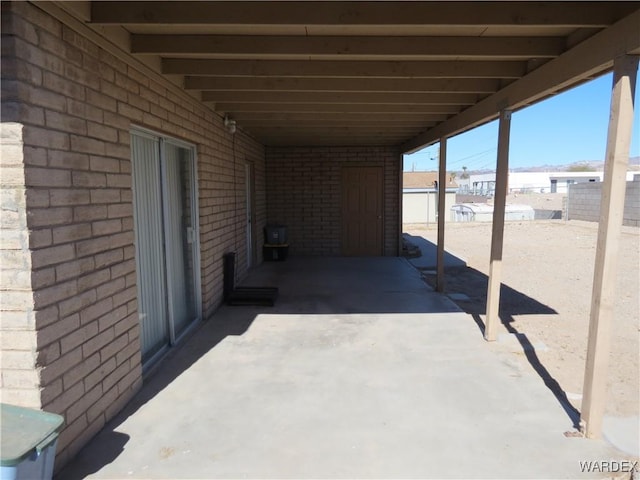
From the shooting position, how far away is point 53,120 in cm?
248

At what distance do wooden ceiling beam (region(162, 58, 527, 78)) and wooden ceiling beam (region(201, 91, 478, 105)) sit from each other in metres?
1.04

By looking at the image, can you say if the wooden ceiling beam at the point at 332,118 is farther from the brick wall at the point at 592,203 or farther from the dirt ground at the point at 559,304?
the brick wall at the point at 592,203

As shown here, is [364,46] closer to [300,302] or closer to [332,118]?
[332,118]

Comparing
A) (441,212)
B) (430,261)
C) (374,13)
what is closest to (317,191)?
(430,261)

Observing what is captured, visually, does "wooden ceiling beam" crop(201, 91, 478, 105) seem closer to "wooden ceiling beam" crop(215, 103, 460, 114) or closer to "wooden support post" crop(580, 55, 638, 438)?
"wooden ceiling beam" crop(215, 103, 460, 114)

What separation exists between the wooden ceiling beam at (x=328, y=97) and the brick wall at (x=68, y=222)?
152cm

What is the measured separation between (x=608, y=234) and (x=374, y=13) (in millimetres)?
2089

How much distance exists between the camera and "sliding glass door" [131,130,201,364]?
3.88 m

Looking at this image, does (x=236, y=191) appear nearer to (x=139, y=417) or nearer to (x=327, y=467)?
(x=139, y=417)

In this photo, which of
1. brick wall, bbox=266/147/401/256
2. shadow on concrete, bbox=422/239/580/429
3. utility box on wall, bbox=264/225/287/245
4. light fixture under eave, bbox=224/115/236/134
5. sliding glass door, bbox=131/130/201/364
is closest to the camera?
shadow on concrete, bbox=422/239/580/429

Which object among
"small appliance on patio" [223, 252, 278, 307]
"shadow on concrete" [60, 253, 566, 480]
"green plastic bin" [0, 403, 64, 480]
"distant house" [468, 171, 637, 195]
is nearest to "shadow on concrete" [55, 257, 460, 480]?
"shadow on concrete" [60, 253, 566, 480]

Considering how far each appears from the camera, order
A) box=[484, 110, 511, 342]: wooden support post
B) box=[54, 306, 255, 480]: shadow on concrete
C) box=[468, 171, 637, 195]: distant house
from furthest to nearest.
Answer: box=[468, 171, 637, 195]: distant house < box=[484, 110, 511, 342]: wooden support post < box=[54, 306, 255, 480]: shadow on concrete

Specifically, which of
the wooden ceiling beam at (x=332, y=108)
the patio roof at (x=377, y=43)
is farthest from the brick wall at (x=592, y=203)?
the patio roof at (x=377, y=43)

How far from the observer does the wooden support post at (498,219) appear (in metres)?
4.58
